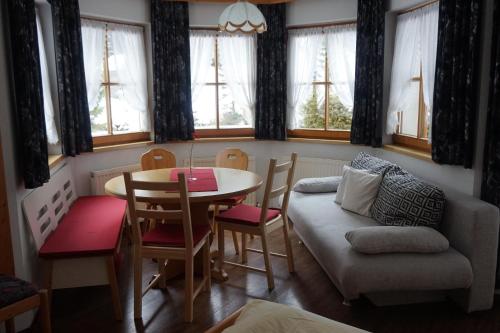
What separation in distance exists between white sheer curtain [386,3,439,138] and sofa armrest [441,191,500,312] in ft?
3.87

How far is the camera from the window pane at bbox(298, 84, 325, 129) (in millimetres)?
5117

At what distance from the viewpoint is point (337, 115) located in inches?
201

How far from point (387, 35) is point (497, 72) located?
175 centimetres

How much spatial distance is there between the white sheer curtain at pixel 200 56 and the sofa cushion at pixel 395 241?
2.94m

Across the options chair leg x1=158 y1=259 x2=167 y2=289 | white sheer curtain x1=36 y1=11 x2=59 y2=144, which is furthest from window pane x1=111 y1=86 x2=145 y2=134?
chair leg x1=158 y1=259 x2=167 y2=289

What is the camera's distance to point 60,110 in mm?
4031

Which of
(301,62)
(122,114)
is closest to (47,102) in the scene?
(122,114)

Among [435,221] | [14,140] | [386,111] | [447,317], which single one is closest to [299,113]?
[386,111]

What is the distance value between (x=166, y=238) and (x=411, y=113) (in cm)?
274

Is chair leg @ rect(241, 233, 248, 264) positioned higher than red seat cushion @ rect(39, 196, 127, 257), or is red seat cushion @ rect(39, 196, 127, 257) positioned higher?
red seat cushion @ rect(39, 196, 127, 257)

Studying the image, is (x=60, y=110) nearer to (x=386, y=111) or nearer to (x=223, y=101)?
(x=223, y=101)

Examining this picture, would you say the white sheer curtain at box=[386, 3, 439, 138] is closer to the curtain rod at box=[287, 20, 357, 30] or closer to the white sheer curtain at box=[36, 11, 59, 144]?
the curtain rod at box=[287, 20, 357, 30]

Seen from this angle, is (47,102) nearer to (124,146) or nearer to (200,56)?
(124,146)

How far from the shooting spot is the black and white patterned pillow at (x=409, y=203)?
10.0 ft
